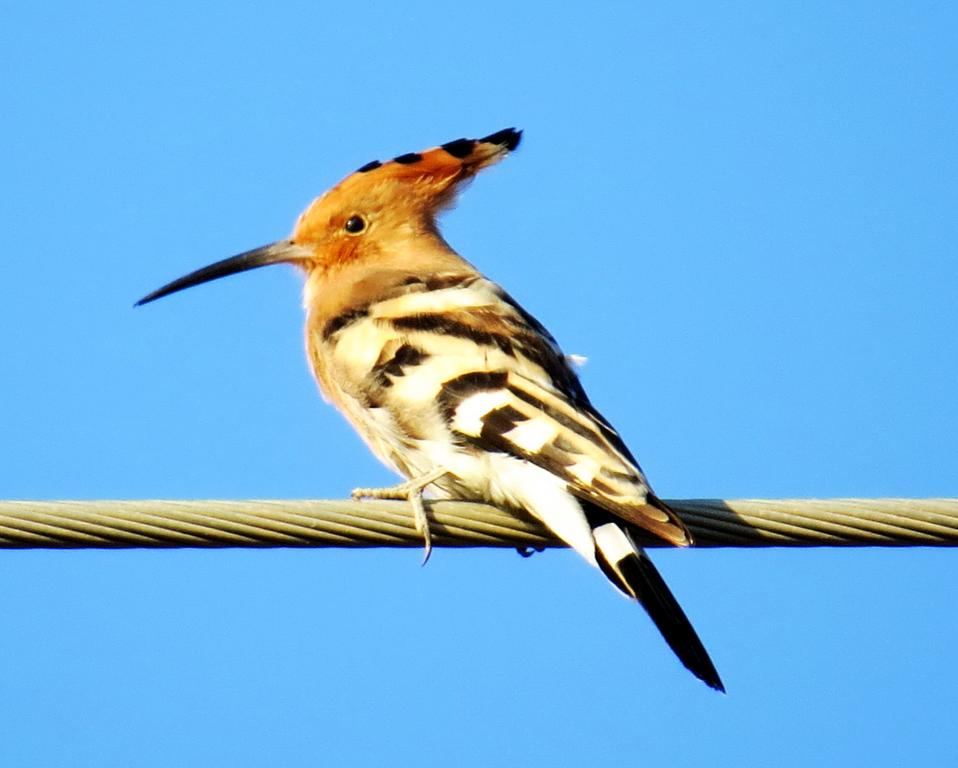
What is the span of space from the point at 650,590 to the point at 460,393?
2.06 ft

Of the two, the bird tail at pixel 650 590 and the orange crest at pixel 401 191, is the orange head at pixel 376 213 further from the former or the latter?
the bird tail at pixel 650 590

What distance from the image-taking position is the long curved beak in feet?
14.8

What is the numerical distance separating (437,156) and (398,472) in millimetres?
1387

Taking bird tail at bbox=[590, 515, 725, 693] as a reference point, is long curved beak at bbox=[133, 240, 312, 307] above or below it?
above

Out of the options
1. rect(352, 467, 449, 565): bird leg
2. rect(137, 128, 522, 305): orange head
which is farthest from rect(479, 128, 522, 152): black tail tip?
rect(352, 467, 449, 565): bird leg

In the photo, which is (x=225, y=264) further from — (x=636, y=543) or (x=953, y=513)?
(x=953, y=513)

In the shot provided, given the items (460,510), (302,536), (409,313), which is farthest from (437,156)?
(302,536)

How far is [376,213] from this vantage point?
4.50 meters

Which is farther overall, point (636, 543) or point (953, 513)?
point (636, 543)

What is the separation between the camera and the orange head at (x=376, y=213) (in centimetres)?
446

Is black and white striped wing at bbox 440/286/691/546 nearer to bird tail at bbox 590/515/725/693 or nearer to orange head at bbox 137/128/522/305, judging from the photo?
bird tail at bbox 590/515/725/693

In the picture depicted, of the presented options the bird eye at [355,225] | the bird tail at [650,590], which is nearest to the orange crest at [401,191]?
the bird eye at [355,225]

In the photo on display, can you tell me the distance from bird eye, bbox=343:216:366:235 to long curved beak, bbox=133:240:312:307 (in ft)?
0.42

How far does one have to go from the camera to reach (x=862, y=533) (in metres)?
2.61
